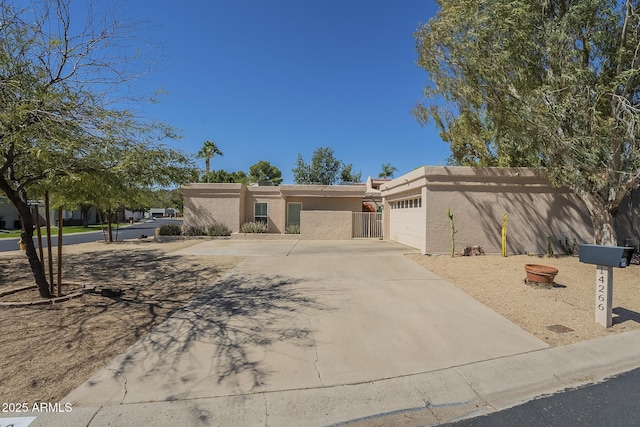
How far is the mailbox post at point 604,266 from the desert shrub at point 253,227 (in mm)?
16292

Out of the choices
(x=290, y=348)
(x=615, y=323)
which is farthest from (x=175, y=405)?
(x=615, y=323)

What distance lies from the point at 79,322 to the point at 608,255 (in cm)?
835

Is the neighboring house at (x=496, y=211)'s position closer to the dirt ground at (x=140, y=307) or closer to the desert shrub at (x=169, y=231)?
the dirt ground at (x=140, y=307)

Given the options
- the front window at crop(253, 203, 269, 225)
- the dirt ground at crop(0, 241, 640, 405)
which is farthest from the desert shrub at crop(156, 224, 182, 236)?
the dirt ground at crop(0, 241, 640, 405)

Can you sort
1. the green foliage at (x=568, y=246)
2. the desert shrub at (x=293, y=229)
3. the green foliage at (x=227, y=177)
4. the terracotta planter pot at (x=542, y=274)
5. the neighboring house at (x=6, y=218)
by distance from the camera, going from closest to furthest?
the terracotta planter pot at (x=542, y=274)
the green foliage at (x=568, y=246)
the desert shrub at (x=293, y=229)
the neighboring house at (x=6, y=218)
the green foliage at (x=227, y=177)

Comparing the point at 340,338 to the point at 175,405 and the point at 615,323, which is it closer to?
the point at 175,405

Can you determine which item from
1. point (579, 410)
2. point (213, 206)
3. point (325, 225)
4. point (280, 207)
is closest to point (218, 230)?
point (213, 206)

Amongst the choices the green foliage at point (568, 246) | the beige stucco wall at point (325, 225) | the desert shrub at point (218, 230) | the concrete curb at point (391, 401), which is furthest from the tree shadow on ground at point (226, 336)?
the desert shrub at point (218, 230)

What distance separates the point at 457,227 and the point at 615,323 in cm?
660

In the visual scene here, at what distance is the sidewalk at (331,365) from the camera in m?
3.14

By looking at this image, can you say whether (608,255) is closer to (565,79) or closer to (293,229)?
(565,79)

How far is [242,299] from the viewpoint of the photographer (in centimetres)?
663

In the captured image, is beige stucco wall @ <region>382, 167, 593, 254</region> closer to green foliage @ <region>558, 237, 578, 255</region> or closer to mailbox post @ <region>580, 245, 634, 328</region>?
green foliage @ <region>558, 237, 578, 255</region>

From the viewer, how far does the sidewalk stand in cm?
314
